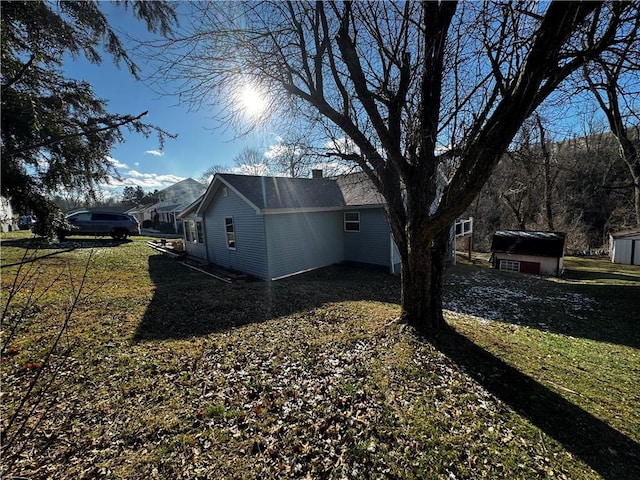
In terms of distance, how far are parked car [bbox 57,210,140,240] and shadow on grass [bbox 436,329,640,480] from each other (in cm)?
2188

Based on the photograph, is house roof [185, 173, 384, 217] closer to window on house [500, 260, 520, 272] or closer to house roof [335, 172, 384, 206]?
house roof [335, 172, 384, 206]

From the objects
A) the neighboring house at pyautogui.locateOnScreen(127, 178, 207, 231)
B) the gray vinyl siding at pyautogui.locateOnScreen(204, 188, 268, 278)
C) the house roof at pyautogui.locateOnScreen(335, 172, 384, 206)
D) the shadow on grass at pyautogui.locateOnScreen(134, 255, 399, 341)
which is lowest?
the shadow on grass at pyautogui.locateOnScreen(134, 255, 399, 341)

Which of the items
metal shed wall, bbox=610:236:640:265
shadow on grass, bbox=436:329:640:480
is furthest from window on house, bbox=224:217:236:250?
metal shed wall, bbox=610:236:640:265

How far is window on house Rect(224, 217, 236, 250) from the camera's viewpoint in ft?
40.6

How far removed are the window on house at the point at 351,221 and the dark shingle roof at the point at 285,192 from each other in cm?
64

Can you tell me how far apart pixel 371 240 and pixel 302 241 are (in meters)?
3.13

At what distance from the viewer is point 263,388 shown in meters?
4.08

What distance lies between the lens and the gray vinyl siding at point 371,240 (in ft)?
40.3

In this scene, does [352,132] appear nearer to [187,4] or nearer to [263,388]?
[187,4]

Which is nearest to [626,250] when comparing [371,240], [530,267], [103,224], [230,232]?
[530,267]

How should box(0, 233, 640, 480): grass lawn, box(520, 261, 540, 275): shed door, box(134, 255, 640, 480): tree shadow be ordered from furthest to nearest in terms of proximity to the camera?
box(520, 261, 540, 275): shed door → box(134, 255, 640, 480): tree shadow → box(0, 233, 640, 480): grass lawn

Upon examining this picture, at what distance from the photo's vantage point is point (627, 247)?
18.4m

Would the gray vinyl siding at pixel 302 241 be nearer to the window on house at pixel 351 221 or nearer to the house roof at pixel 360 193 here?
the window on house at pixel 351 221

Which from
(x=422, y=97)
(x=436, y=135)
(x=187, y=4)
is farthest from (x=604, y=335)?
(x=187, y=4)
